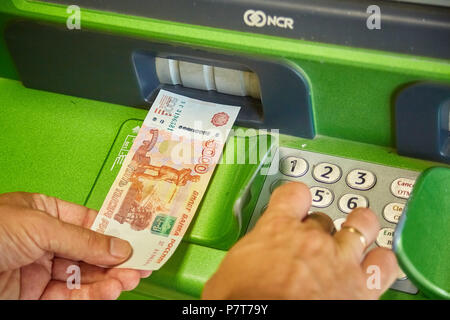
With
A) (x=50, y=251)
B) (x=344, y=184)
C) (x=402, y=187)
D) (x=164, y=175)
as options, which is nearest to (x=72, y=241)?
(x=50, y=251)

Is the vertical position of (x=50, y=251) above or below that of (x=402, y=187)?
below

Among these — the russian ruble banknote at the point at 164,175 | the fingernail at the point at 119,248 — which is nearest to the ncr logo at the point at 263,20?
the russian ruble banknote at the point at 164,175

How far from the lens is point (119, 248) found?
1.53 metres

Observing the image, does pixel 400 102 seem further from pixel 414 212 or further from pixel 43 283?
pixel 43 283

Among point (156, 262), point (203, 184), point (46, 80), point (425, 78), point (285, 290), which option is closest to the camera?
point (285, 290)

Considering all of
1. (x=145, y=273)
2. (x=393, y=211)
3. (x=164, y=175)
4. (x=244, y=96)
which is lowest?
(x=145, y=273)

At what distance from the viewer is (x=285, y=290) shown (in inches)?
45.9

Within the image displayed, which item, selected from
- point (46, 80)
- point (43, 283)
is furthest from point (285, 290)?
point (46, 80)

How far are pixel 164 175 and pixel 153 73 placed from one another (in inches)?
10.4

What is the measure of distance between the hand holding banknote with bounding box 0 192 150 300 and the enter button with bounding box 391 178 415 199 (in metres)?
0.58

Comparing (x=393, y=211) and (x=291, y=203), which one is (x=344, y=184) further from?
(x=291, y=203)

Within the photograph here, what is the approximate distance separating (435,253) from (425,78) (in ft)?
1.18

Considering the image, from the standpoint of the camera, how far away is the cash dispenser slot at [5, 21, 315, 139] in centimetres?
157

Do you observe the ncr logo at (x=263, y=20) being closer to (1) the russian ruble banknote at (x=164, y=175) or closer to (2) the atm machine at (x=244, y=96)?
(2) the atm machine at (x=244, y=96)
